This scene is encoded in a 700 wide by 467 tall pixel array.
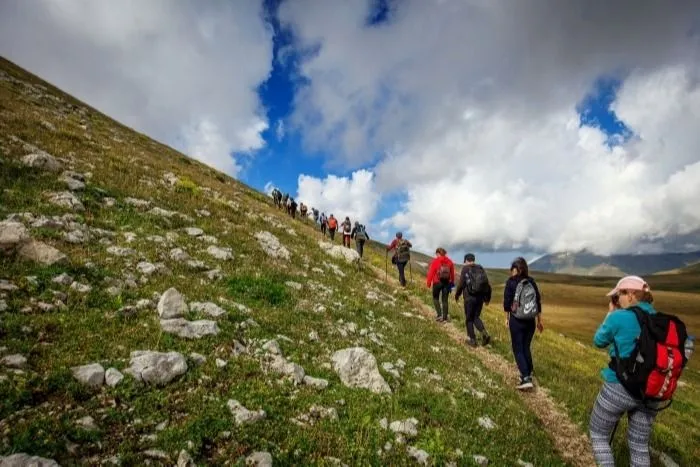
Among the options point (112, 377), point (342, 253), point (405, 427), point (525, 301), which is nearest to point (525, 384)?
point (525, 301)

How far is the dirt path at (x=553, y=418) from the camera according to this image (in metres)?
9.15

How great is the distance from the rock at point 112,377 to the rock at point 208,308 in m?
3.07

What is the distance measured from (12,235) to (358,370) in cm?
884

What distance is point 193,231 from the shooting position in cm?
1611

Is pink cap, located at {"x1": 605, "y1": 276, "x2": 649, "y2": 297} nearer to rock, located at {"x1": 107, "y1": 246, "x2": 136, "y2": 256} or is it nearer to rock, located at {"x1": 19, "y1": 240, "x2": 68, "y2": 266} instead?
rock, located at {"x1": 19, "y1": 240, "x2": 68, "y2": 266}

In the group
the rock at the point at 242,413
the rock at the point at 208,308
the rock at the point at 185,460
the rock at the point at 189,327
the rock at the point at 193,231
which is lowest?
the rock at the point at 185,460

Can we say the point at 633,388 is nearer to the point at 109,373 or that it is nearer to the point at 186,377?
the point at 186,377

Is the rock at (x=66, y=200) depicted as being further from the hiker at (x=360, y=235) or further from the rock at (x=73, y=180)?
the hiker at (x=360, y=235)

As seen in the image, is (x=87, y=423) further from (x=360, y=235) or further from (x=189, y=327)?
(x=360, y=235)

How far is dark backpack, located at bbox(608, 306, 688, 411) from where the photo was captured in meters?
5.87

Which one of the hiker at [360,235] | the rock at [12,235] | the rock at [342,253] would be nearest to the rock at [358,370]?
the rock at [12,235]

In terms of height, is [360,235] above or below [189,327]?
above

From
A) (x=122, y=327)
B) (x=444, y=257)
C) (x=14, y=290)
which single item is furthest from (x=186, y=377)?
(x=444, y=257)

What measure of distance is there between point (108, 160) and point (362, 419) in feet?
70.6
